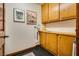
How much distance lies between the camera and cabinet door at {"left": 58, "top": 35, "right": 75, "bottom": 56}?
1.21 m

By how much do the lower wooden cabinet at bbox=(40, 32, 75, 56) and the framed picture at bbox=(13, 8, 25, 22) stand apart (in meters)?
0.30

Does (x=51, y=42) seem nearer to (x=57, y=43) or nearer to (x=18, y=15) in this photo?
(x=57, y=43)

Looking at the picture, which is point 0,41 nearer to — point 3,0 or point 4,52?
point 4,52

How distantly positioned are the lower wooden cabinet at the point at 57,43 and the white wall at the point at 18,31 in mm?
155

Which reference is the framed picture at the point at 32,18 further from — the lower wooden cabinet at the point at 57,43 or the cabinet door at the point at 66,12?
the cabinet door at the point at 66,12

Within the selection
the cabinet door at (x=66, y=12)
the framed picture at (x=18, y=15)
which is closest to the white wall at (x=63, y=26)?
the cabinet door at (x=66, y=12)

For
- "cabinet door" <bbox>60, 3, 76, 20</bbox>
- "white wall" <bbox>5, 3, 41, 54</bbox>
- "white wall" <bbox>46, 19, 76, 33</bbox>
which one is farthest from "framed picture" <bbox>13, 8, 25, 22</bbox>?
"cabinet door" <bbox>60, 3, 76, 20</bbox>

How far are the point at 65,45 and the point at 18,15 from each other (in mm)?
658

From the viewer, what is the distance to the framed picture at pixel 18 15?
1149 mm

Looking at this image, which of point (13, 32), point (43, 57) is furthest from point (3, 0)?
point (43, 57)

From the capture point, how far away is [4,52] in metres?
1.14

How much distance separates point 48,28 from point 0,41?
595 millimetres

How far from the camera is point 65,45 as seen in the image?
130cm

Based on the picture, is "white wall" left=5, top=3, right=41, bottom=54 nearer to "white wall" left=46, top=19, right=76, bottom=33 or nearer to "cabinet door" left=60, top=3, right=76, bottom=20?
"white wall" left=46, top=19, right=76, bottom=33
